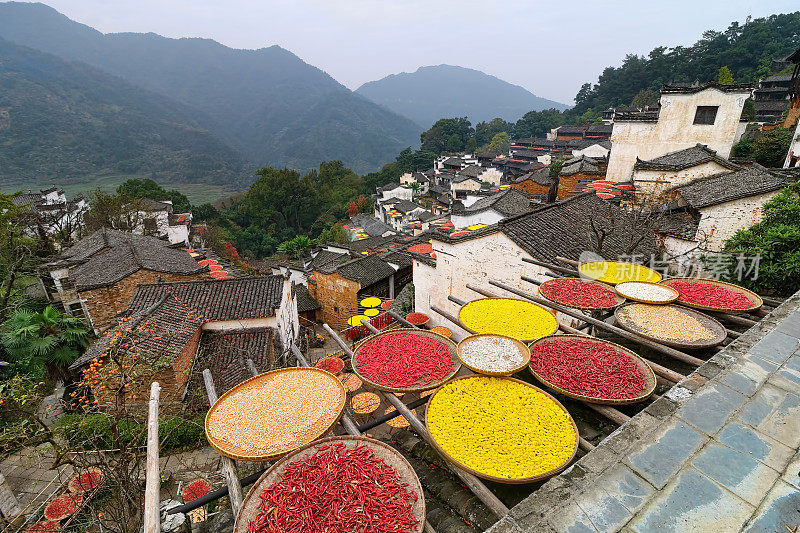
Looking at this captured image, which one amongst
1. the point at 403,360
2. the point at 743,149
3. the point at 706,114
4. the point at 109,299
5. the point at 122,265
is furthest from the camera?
the point at 743,149

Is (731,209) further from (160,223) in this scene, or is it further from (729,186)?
(160,223)

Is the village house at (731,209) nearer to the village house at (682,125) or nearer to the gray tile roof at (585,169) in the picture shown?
the village house at (682,125)

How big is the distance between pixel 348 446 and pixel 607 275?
619 centimetres

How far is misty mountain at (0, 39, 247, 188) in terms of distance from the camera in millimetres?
78750

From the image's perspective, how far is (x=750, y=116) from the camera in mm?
31250

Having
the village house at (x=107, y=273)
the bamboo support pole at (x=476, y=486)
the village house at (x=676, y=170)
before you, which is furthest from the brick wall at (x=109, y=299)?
the village house at (x=676, y=170)

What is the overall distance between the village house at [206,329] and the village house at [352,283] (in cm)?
799

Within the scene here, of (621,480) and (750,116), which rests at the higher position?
(750,116)

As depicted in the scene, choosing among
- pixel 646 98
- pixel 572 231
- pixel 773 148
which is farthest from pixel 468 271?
pixel 646 98

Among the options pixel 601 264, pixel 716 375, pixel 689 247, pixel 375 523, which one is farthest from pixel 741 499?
pixel 689 247

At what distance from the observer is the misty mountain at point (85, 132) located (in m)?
78.8

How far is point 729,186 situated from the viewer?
516 inches

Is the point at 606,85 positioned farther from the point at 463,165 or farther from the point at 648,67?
the point at 463,165

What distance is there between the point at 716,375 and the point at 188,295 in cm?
1505
